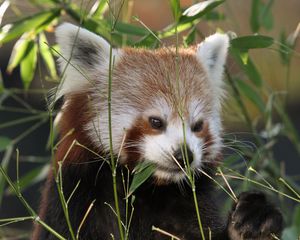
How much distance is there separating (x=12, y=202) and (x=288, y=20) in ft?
10.2

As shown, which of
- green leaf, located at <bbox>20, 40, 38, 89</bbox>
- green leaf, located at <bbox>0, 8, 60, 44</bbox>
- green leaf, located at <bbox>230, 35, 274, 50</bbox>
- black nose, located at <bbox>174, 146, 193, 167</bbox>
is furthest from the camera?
green leaf, located at <bbox>20, 40, 38, 89</bbox>

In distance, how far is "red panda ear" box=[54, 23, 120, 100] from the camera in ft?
11.8

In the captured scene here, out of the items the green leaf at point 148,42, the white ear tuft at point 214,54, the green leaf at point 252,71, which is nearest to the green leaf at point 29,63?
the green leaf at point 148,42

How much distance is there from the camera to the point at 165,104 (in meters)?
3.51

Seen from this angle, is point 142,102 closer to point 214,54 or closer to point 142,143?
point 142,143

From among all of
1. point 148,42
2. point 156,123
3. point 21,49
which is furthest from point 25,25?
point 156,123

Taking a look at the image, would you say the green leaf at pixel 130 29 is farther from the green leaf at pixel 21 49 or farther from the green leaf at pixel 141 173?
the green leaf at pixel 141 173

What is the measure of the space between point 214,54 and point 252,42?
0.82 ft

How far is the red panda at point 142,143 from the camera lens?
133 inches

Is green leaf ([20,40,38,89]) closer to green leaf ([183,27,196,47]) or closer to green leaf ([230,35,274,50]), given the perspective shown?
green leaf ([183,27,196,47])

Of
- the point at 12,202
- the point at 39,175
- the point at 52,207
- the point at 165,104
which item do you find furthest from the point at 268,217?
the point at 12,202

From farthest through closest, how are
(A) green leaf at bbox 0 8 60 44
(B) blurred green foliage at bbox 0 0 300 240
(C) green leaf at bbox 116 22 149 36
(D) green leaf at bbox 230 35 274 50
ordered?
(C) green leaf at bbox 116 22 149 36
(A) green leaf at bbox 0 8 60 44
(B) blurred green foliage at bbox 0 0 300 240
(D) green leaf at bbox 230 35 274 50

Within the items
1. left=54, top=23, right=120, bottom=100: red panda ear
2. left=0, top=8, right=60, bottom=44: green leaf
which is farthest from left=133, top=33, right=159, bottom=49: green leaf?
left=0, top=8, right=60, bottom=44: green leaf

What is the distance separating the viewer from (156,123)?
3.46 metres
